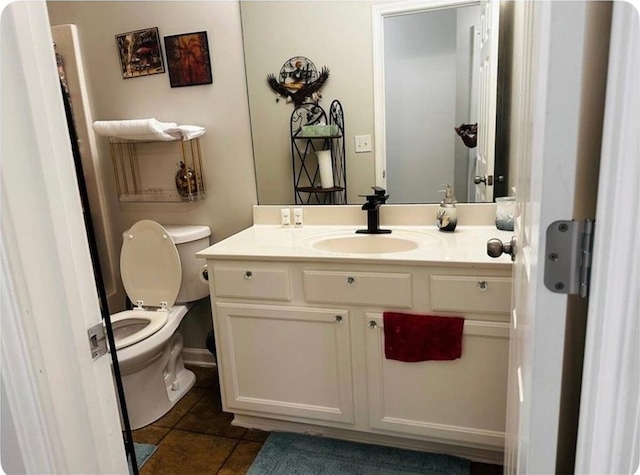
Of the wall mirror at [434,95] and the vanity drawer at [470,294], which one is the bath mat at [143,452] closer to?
the vanity drawer at [470,294]

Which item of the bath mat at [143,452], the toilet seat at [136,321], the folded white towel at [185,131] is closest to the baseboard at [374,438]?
the bath mat at [143,452]

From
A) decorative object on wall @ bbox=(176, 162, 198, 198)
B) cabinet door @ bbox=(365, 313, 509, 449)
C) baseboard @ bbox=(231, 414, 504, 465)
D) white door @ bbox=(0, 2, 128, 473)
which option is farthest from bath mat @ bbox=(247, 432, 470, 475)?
decorative object on wall @ bbox=(176, 162, 198, 198)

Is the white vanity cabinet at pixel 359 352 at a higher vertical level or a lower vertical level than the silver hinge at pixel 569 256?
lower

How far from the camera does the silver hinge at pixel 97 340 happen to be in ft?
2.38

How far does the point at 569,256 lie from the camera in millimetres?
503

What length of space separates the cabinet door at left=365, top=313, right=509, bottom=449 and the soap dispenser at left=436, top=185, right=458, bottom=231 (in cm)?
48

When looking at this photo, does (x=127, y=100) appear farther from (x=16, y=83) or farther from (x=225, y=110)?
(x=16, y=83)

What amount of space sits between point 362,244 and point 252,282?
0.52 metres

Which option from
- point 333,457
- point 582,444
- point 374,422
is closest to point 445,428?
point 374,422

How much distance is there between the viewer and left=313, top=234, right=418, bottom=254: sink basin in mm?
1850

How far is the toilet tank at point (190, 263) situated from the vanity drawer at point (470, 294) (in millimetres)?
1191

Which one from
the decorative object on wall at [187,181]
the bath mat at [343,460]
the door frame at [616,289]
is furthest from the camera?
the decorative object on wall at [187,181]

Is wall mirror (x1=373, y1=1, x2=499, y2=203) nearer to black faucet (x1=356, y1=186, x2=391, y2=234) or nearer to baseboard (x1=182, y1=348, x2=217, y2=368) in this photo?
black faucet (x1=356, y1=186, x2=391, y2=234)

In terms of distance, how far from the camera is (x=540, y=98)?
0.53 meters
